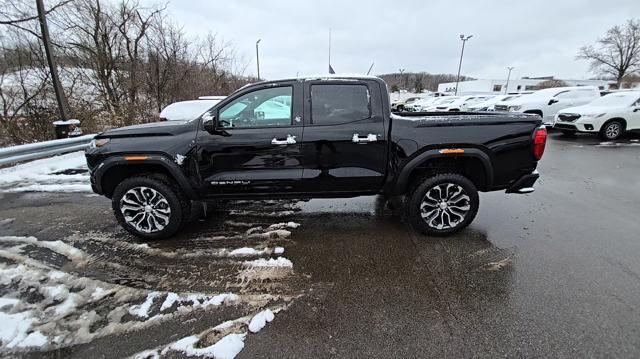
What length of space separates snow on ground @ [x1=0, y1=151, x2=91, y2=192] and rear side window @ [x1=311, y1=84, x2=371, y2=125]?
473cm

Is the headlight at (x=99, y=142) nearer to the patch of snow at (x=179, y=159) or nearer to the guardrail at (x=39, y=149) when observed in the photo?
Result: the patch of snow at (x=179, y=159)

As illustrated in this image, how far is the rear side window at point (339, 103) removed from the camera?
12.1ft

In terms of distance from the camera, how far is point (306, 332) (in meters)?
2.38

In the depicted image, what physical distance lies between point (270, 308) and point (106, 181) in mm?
2707

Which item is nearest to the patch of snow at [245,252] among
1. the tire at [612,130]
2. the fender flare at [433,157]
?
the fender flare at [433,157]

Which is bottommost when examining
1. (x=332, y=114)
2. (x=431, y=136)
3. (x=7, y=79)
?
(x=431, y=136)

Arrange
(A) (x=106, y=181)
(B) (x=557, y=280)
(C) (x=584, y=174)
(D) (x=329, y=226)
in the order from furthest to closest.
→ (C) (x=584, y=174), (D) (x=329, y=226), (A) (x=106, y=181), (B) (x=557, y=280)

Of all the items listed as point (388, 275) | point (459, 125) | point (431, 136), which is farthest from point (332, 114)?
point (388, 275)

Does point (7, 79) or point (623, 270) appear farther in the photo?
point (7, 79)

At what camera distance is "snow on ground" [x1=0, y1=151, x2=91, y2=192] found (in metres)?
5.92

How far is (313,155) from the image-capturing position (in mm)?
3693

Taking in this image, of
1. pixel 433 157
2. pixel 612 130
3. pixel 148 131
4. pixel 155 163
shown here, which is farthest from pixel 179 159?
pixel 612 130

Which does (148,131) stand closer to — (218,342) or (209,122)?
(209,122)

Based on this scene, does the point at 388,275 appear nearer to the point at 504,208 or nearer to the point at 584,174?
the point at 504,208
